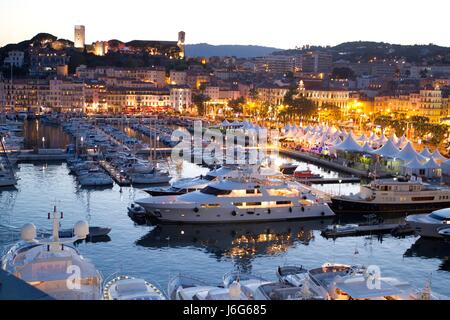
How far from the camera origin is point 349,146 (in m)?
18.3

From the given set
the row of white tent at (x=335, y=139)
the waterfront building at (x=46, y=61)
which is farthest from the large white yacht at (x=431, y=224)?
the waterfront building at (x=46, y=61)

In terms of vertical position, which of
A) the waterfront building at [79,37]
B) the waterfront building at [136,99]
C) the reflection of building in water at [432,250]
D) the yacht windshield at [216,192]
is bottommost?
the reflection of building in water at [432,250]

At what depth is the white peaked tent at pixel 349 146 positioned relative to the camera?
18.1m

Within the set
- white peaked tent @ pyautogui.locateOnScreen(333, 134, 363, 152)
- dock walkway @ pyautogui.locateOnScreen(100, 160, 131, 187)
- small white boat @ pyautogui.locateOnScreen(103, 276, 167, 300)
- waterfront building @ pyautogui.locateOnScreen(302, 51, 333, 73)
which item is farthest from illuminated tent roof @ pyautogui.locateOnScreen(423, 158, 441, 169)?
waterfront building @ pyautogui.locateOnScreen(302, 51, 333, 73)

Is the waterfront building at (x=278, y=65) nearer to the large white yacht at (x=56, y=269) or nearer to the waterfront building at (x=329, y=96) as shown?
the waterfront building at (x=329, y=96)

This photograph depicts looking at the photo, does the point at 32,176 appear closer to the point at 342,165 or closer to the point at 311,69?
the point at 342,165

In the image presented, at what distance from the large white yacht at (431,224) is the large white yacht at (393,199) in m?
1.62

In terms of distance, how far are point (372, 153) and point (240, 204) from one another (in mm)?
7639

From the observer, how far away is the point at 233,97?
4691 centimetres

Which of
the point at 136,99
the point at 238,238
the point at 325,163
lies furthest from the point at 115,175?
the point at 136,99

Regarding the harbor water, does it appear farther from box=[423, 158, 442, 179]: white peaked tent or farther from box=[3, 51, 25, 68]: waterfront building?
box=[3, 51, 25, 68]: waterfront building

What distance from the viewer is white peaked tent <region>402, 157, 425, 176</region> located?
49.7 feet

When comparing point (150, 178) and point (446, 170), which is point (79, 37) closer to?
point (150, 178)
